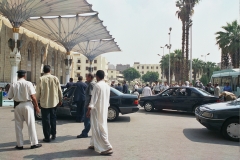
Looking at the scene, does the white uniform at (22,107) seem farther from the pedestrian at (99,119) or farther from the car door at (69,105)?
the car door at (69,105)

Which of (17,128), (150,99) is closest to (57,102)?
(17,128)

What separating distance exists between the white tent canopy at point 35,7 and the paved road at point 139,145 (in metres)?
12.6

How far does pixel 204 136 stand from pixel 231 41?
27.4 metres

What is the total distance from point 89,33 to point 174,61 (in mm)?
33991

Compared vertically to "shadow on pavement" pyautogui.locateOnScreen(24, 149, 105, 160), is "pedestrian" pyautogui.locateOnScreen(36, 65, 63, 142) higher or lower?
higher

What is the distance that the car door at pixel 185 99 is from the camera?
37.3ft

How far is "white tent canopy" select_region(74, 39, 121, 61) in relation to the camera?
37653 mm

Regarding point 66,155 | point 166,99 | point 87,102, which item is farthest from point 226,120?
point 166,99

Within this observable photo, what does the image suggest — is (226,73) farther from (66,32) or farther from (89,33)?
(66,32)

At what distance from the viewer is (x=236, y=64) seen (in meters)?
30.3

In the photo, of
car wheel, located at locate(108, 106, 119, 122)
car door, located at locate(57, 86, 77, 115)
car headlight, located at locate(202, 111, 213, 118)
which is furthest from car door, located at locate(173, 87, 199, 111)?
car door, located at locate(57, 86, 77, 115)

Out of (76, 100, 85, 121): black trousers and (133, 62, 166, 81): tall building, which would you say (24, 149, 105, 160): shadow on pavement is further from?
(133, 62, 166, 81): tall building

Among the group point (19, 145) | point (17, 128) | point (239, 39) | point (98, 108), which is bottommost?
point (19, 145)

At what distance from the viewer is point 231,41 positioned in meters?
30.6
